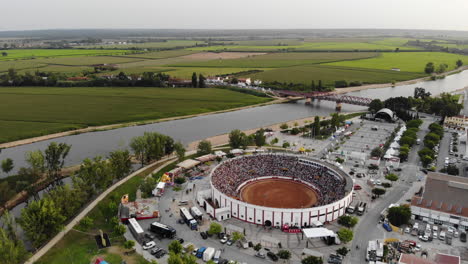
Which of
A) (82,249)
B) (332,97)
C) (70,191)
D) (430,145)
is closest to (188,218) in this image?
(82,249)

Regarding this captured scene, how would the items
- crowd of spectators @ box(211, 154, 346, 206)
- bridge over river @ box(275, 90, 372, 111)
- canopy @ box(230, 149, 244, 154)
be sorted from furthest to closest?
bridge over river @ box(275, 90, 372, 111) < canopy @ box(230, 149, 244, 154) < crowd of spectators @ box(211, 154, 346, 206)

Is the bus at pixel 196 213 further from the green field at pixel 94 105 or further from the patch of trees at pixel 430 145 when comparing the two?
the green field at pixel 94 105

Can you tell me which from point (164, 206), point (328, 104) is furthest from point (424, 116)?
point (164, 206)

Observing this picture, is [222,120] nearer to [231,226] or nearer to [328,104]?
[328,104]

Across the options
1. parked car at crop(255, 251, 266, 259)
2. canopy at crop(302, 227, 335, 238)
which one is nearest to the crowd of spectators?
canopy at crop(302, 227, 335, 238)

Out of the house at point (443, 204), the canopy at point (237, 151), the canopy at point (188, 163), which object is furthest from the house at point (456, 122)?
the canopy at point (188, 163)

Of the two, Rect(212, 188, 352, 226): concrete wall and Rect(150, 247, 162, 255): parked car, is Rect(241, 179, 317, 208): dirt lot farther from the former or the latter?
Rect(150, 247, 162, 255): parked car
